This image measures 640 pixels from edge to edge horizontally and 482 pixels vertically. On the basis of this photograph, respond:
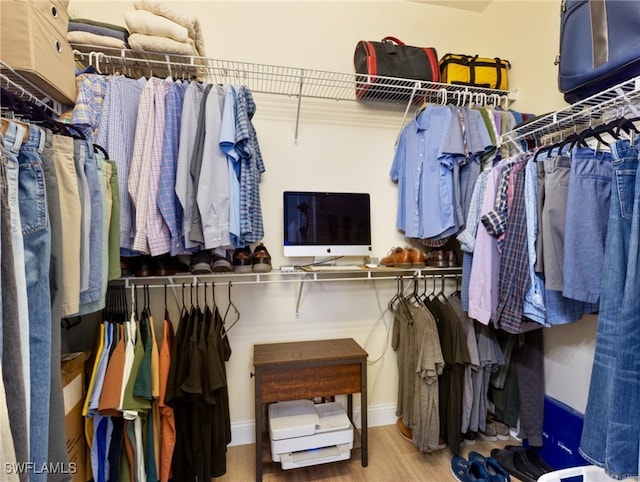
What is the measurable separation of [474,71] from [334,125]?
91 cm

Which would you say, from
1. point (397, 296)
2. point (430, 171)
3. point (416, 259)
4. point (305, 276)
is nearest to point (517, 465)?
point (397, 296)

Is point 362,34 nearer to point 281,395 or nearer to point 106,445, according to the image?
point 281,395

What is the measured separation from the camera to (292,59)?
190 centimetres

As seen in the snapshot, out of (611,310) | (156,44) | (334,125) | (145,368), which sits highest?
(156,44)

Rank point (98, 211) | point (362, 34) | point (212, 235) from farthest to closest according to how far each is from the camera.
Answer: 1. point (362, 34)
2. point (212, 235)
3. point (98, 211)

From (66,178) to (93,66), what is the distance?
96 centimetres

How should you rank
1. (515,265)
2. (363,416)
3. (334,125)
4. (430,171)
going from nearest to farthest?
(515,265)
(363,416)
(430,171)
(334,125)

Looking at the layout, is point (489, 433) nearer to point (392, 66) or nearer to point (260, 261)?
point (260, 261)

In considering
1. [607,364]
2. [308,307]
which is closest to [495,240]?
[607,364]

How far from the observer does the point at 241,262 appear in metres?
1.61

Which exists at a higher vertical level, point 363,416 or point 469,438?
point 363,416

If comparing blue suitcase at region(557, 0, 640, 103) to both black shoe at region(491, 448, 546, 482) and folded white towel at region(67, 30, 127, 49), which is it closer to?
black shoe at region(491, 448, 546, 482)

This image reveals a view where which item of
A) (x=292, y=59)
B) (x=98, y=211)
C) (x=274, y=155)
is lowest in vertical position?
(x=98, y=211)

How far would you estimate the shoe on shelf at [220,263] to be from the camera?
1.51 meters
